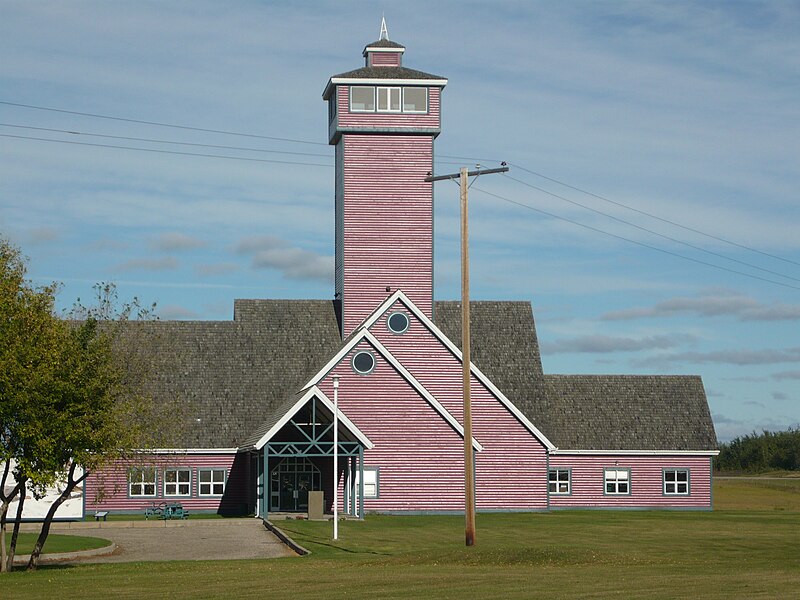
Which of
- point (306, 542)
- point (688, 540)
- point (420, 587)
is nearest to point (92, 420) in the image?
point (306, 542)

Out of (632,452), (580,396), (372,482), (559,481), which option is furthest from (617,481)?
(372,482)

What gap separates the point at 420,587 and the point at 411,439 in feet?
97.1

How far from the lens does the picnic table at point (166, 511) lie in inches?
2125

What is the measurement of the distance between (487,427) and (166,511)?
1377 centimetres

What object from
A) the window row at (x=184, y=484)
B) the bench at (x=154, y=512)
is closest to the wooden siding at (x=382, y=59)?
the window row at (x=184, y=484)

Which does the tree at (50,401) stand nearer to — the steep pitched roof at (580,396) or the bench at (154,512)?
the bench at (154,512)

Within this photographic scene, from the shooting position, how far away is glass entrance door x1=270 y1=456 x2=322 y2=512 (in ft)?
186

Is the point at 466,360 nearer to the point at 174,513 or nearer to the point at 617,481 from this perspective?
the point at 174,513

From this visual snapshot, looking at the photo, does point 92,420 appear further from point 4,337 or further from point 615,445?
point 615,445

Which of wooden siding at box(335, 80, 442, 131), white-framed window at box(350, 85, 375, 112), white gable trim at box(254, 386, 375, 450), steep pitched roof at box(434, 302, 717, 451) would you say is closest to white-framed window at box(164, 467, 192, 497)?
white gable trim at box(254, 386, 375, 450)

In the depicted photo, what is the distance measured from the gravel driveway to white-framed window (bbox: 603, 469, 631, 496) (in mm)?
18001

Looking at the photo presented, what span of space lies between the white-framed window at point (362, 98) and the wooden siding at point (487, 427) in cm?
911

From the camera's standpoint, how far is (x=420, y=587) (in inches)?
1011

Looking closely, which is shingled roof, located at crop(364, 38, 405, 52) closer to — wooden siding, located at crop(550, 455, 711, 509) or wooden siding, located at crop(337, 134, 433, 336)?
wooden siding, located at crop(337, 134, 433, 336)
